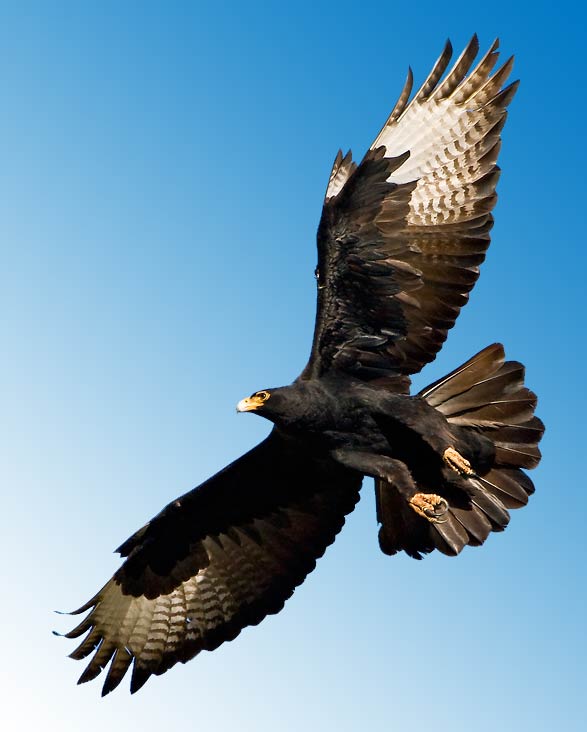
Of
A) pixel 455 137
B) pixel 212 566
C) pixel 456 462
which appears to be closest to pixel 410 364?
pixel 456 462

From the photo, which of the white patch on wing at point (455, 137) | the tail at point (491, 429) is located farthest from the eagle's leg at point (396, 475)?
the white patch on wing at point (455, 137)

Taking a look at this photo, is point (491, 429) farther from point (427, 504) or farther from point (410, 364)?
point (427, 504)

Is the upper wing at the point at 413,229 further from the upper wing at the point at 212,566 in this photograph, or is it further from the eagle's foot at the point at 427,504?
the upper wing at the point at 212,566

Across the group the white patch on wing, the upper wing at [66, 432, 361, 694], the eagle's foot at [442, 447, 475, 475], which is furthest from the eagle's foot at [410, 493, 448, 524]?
the white patch on wing

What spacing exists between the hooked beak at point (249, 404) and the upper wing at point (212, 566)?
1.35 metres

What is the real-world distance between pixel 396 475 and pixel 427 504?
0.98 feet

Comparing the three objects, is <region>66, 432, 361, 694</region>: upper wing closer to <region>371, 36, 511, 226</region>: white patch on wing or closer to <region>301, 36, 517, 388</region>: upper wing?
<region>301, 36, 517, 388</region>: upper wing

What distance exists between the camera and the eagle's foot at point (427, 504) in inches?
333

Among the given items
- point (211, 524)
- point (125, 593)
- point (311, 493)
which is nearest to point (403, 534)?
point (311, 493)

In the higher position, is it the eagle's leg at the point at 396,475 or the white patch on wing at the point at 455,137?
the white patch on wing at the point at 455,137

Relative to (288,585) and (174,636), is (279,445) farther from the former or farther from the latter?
(174,636)

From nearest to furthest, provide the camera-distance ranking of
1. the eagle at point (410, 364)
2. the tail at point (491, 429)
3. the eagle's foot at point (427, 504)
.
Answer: the eagle's foot at point (427, 504)
the eagle at point (410, 364)
the tail at point (491, 429)

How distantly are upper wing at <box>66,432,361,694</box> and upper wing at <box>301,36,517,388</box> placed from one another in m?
1.40

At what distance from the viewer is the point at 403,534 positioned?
9.54 metres
